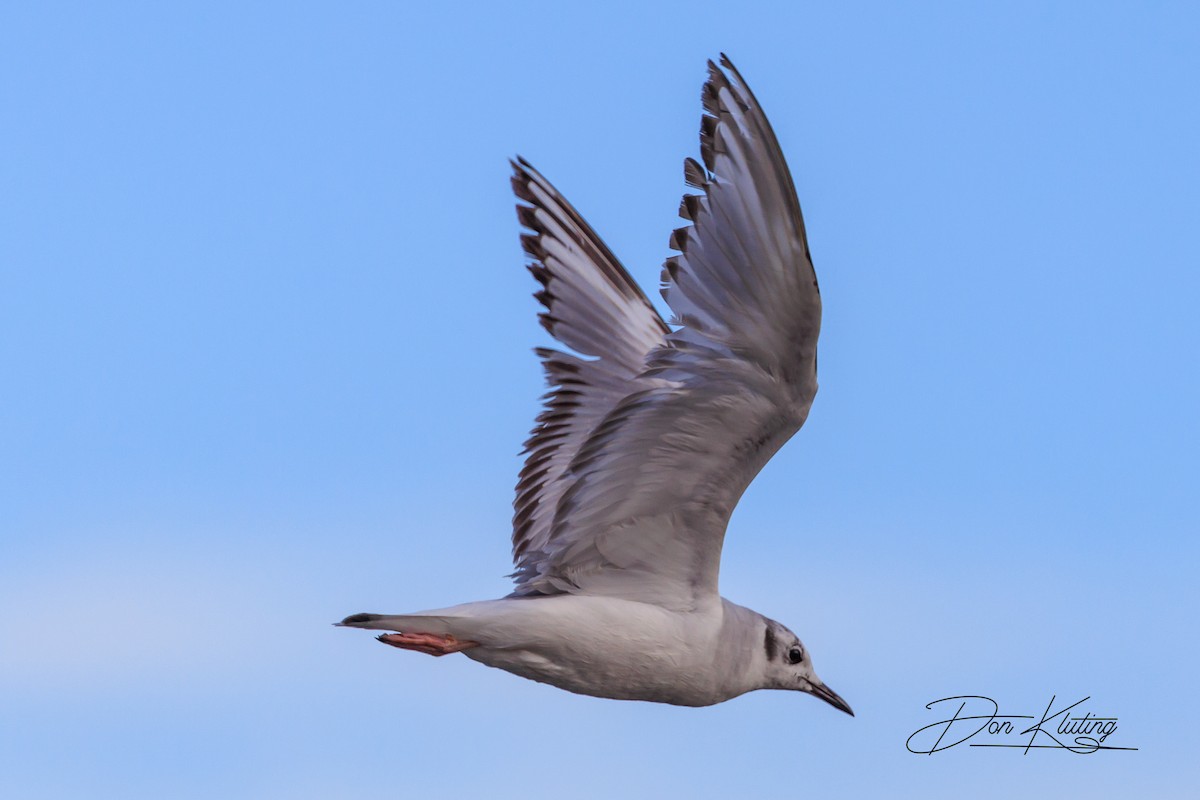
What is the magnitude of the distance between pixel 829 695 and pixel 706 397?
8.13 feet

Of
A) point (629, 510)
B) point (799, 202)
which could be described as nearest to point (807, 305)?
point (799, 202)

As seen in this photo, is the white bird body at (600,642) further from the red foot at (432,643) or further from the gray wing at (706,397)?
the gray wing at (706,397)

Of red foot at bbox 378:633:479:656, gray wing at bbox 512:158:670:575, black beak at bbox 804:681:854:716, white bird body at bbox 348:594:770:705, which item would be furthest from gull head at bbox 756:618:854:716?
red foot at bbox 378:633:479:656

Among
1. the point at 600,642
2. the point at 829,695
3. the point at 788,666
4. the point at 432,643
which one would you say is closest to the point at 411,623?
the point at 432,643

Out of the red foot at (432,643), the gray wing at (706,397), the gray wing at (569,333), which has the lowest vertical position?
the red foot at (432,643)

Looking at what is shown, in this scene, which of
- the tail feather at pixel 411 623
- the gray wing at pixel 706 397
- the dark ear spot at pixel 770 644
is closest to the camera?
the gray wing at pixel 706 397

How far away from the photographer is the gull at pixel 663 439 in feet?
21.9

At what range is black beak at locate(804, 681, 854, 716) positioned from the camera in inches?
348

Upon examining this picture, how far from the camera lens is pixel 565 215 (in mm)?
8992

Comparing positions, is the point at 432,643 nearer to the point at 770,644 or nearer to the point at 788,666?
the point at 770,644

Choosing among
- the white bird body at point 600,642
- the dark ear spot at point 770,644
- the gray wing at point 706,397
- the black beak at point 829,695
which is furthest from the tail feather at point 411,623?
the black beak at point 829,695

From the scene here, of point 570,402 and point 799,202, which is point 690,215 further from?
point 570,402

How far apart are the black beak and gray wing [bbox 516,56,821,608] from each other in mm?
1150

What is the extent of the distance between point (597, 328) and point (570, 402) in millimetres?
441
